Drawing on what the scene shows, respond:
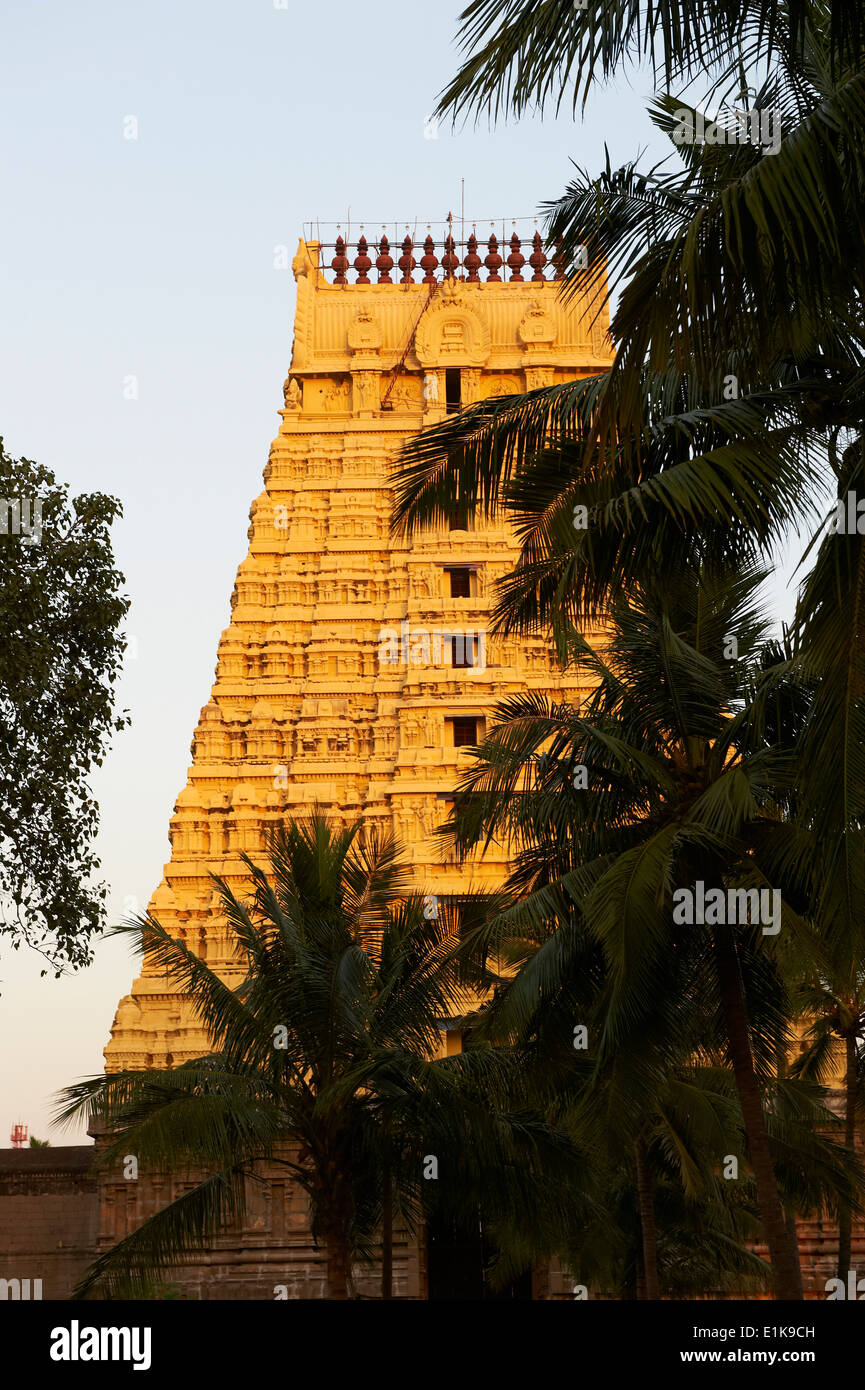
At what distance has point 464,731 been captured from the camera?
47.6 metres

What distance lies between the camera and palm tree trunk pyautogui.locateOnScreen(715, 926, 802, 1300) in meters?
18.0

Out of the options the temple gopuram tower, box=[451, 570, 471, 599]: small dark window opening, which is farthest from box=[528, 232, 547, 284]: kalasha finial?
box=[451, 570, 471, 599]: small dark window opening

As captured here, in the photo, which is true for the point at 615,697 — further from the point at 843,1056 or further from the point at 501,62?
the point at 843,1056

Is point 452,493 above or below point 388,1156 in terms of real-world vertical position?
above

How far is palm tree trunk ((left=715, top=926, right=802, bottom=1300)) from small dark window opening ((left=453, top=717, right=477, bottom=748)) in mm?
28853

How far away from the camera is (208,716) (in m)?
48.7

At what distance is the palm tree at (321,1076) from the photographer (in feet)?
63.5

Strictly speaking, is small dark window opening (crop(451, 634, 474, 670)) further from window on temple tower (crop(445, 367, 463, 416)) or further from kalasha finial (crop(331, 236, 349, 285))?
kalasha finial (crop(331, 236, 349, 285))

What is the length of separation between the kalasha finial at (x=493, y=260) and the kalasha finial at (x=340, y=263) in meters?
4.60

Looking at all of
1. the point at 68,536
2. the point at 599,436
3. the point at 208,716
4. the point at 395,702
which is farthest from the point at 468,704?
the point at 599,436

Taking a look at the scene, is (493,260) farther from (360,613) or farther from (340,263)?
(360,613)

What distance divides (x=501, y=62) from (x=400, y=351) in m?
44.6

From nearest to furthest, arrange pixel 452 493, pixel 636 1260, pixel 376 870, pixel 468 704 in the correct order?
pixel 452 493 < pixel 376 870 < pixel 636 1260 < pixel 468 704

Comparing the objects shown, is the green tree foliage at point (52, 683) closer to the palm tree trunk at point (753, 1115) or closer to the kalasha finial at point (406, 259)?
the palm tree trunk at point (753, 1115)
